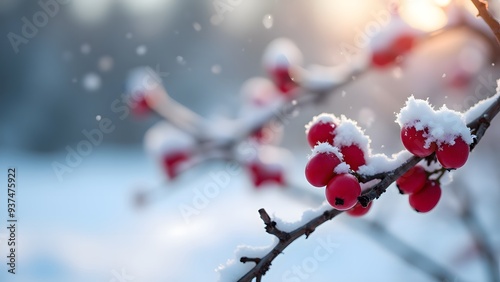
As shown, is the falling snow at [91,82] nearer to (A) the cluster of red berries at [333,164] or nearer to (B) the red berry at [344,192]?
(A) the cluster of red berries at [333,164]

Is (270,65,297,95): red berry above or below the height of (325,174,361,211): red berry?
above

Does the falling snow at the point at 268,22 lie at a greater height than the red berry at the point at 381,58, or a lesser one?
greater

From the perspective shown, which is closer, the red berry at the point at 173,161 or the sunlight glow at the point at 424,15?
the sunlight glow at the point at 424,15

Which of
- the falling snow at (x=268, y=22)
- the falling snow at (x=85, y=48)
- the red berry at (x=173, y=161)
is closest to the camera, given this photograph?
the red berry at (x=173, y=161)

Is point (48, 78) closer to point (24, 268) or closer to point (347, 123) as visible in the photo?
point (24, 268)

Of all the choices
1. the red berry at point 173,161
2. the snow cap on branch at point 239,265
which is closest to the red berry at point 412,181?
the snow cap on branch at point 239,265

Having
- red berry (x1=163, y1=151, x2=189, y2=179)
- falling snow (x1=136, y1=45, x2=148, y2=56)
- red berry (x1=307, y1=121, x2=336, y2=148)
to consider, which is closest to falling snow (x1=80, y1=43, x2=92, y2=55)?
falling snow (x1=136, y1=45, x2=148, y2=56)

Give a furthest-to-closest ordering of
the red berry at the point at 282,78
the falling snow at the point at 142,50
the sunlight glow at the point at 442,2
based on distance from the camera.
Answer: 1. the falling snow at the point at 142,50
2. the red berry at the point at 282,78
3. the sunlight glow at the point at 442,2

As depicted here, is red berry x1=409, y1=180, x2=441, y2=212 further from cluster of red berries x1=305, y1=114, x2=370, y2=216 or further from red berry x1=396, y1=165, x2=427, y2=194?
cluster of red berries x1=305, y1=114, x2=370, y2=216
